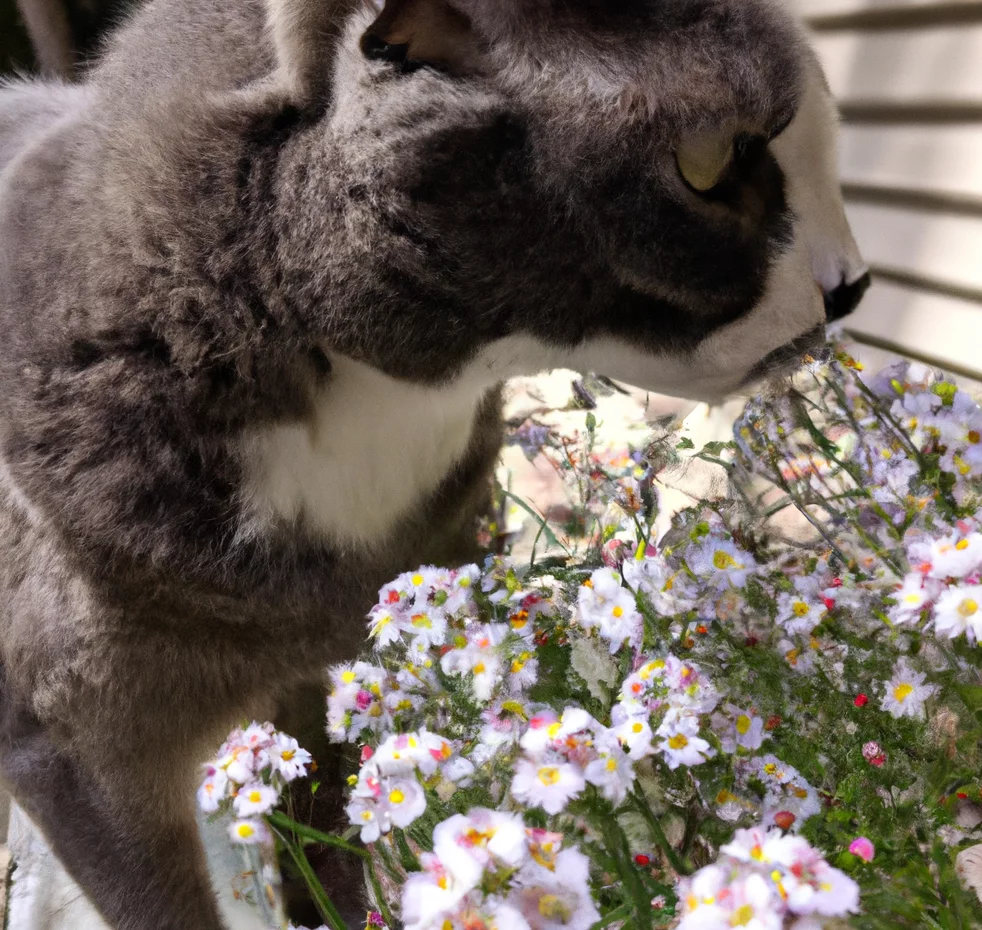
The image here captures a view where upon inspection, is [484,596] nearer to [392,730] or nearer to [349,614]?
[392,730]

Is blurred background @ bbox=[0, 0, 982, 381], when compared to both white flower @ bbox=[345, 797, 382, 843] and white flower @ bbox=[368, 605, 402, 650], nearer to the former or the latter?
white flower @ bbox=[368, 605, 402, 650]

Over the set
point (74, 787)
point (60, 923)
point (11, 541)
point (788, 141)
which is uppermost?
point (788, 141)

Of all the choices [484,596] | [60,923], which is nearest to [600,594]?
[484,596]

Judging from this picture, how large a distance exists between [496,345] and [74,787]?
63 cm

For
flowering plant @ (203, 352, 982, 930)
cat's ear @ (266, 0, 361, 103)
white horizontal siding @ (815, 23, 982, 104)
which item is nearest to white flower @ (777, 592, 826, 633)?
flowering plant @ (203, 352, 982, 930)

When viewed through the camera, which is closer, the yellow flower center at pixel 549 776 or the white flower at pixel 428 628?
the yellow flower center at pixel 549 776

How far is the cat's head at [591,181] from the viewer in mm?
561

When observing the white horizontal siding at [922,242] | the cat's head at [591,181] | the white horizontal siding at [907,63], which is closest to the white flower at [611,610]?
the cat's head at [591,181]

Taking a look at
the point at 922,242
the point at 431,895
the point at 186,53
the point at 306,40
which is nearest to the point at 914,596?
the point at 431,895

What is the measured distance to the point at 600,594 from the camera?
48cm

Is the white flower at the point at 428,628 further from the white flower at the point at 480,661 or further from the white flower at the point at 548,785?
the white flower at the point at 548,785

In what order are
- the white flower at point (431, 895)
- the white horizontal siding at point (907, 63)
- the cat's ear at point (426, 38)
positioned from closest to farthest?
the white flower at point (431, 895)
the cat's ear at point (426, 38)
the white horizontal siding at point (907, 63)

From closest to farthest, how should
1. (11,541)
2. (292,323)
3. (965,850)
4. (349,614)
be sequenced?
(965,850) → (292,323) → (11,541) → (349,614)

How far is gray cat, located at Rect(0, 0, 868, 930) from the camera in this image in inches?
22.6
